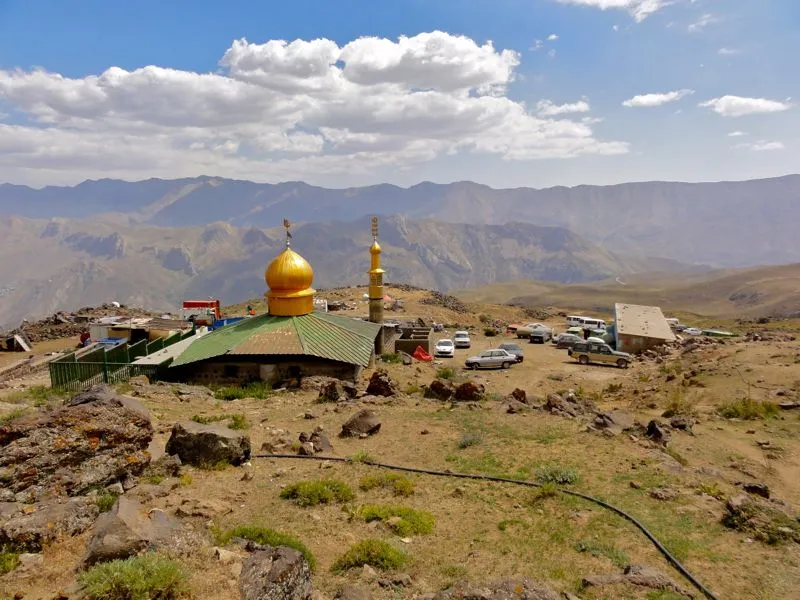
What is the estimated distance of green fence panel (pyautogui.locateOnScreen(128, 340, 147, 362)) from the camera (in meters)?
27.4

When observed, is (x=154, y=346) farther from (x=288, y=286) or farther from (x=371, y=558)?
(x=371, y=558)

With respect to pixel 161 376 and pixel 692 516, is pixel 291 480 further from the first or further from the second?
pixel 161 376

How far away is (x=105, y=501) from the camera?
9578mm

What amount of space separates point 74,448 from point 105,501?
51.7 inches

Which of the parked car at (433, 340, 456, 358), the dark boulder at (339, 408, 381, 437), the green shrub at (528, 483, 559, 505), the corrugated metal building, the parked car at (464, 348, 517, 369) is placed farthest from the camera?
the parked car at (433, 340, 456, 358)

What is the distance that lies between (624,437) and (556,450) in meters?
2.88

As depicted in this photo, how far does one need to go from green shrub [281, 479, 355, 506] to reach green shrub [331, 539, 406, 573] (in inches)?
94.2

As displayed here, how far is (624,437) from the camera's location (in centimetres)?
1647

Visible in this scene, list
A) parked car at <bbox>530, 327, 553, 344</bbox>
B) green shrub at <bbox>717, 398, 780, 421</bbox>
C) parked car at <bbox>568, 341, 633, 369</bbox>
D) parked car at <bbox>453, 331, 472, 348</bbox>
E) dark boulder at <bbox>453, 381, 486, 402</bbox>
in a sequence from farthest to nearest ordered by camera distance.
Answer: parked car at <bbox>530, 327, 553, 344</bbox> → parked car at <bbox>453, 331, 472, 348</bbox> → parked car at <bbox>568, 341, 633, 369</bbox> → dark boulder at <bbox>453, 381, 486, 402</bbox> → green shrub at <bbox>717, 398, 780, 421</bbox>

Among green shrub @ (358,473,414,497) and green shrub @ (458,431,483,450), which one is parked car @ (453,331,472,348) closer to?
green shrub @ (458,431,483,450)

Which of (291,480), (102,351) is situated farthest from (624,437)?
(102,351)

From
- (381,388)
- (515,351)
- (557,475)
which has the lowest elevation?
(515,351)

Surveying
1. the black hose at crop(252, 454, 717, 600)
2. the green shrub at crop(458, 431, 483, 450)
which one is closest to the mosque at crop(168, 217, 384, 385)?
the green shrub at crop(458, 431, 483, 450)

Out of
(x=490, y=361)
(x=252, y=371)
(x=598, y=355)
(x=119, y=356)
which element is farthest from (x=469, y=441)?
(x=598, y=355)
